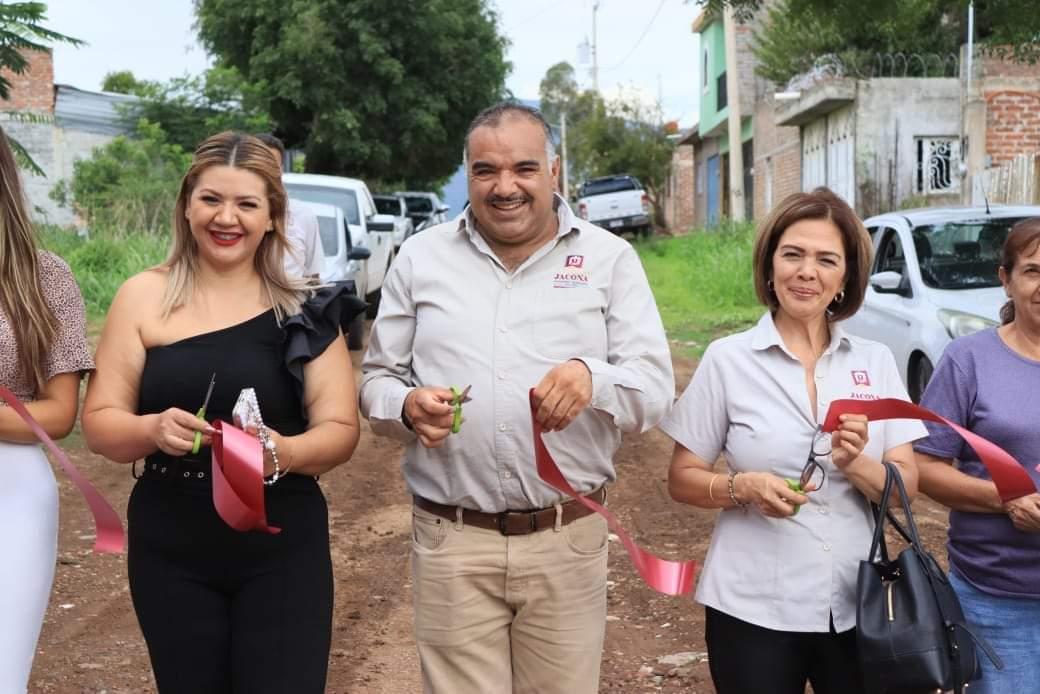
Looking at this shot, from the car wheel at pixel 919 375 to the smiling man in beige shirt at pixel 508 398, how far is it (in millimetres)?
→ 5895

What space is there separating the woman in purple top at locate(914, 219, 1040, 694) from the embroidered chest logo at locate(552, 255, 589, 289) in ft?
3.35

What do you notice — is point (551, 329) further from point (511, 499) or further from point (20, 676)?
point (20, 676)

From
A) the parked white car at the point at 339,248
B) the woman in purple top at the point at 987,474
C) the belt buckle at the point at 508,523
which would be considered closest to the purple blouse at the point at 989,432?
the woman in purple top at the point at 987,474

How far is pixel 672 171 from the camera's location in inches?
1858

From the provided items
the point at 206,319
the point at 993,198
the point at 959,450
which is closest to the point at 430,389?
the point at 206,319

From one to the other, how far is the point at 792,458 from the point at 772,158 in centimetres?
2804

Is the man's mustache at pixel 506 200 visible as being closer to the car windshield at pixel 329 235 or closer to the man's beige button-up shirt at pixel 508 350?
the man's beige button-up shirt at pixel 508 350

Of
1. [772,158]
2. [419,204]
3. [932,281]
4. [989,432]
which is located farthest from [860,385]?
[419,204]

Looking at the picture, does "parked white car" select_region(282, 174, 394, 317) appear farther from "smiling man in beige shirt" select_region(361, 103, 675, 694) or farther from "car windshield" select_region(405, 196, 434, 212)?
"car windshield" select_region(405, 196, 434, 212)

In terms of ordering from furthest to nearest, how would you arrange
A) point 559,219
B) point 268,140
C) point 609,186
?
point 609,186 → point 268,140 → point 559,219

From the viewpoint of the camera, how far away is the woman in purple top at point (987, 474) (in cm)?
339

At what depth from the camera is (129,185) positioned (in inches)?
891

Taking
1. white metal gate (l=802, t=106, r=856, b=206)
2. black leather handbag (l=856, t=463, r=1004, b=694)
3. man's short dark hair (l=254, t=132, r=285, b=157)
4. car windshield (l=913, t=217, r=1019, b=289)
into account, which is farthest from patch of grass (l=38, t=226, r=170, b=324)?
black leather handbag (l=856, t=463, r=1004, b=694)

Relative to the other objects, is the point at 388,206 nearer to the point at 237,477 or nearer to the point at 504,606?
the point at 504,606
